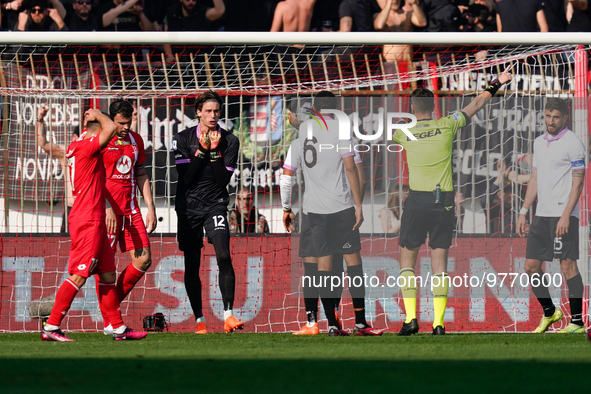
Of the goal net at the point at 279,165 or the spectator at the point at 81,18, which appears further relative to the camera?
the spectator at the point at 81,18

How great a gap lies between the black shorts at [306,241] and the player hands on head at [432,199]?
2.59 feet

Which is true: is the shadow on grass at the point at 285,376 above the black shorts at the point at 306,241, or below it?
below

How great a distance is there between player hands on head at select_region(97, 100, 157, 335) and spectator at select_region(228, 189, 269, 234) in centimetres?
163

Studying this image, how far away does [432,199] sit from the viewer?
8297 millimetres

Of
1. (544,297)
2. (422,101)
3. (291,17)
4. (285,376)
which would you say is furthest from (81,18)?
(285,376)

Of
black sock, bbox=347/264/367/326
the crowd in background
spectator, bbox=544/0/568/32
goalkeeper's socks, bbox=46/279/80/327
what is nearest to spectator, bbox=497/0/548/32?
the crowd in background

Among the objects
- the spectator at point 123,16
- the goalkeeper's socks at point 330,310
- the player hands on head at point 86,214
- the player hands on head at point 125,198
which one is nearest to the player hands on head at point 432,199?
the goalkeeper's socks at point 330,310

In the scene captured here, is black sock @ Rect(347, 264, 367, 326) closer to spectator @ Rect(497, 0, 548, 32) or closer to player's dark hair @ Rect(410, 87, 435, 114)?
player's dark hair @ Rect(410, 87, 435, 114)

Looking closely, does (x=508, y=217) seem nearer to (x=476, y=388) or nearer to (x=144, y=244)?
(x=144, y=244)

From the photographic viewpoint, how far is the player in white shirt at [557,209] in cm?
874

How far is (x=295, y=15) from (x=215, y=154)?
15.2 ft

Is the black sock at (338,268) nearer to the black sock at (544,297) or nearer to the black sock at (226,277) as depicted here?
the black sock at (226,277)

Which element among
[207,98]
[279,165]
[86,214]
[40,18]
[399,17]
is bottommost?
[86,214]

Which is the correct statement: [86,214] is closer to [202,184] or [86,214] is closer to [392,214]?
[202,184]
